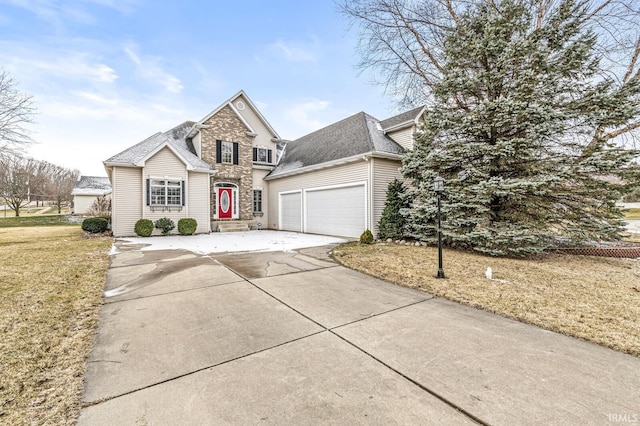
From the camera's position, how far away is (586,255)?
28.3 feet

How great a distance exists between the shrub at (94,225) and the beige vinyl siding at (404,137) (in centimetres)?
1485

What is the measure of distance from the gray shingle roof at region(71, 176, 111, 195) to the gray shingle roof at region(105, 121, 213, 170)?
21.5 meters

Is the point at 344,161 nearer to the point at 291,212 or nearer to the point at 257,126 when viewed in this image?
the point at 291,212

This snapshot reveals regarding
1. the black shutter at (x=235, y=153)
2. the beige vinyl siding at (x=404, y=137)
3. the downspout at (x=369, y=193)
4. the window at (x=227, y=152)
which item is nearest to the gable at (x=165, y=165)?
the window at (x=227, y=152)

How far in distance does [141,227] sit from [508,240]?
14.5 meters

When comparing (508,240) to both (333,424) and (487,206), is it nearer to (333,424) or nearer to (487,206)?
(487,206)

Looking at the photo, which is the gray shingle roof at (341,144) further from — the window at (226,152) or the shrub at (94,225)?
the shrub at (94,225)

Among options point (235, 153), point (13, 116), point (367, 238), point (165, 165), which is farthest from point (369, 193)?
point (13, 116)

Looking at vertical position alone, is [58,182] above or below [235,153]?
above

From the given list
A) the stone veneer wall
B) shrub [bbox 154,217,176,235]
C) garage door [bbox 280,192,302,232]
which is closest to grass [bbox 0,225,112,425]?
shrub [bbox 154,217,176,235]

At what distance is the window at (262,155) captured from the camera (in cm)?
1770

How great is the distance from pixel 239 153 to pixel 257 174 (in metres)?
1.92

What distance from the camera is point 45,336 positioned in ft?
9.86

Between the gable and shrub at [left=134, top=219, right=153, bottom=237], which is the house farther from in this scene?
shrub at [left=134, top=219, right=153, bottom=237]
